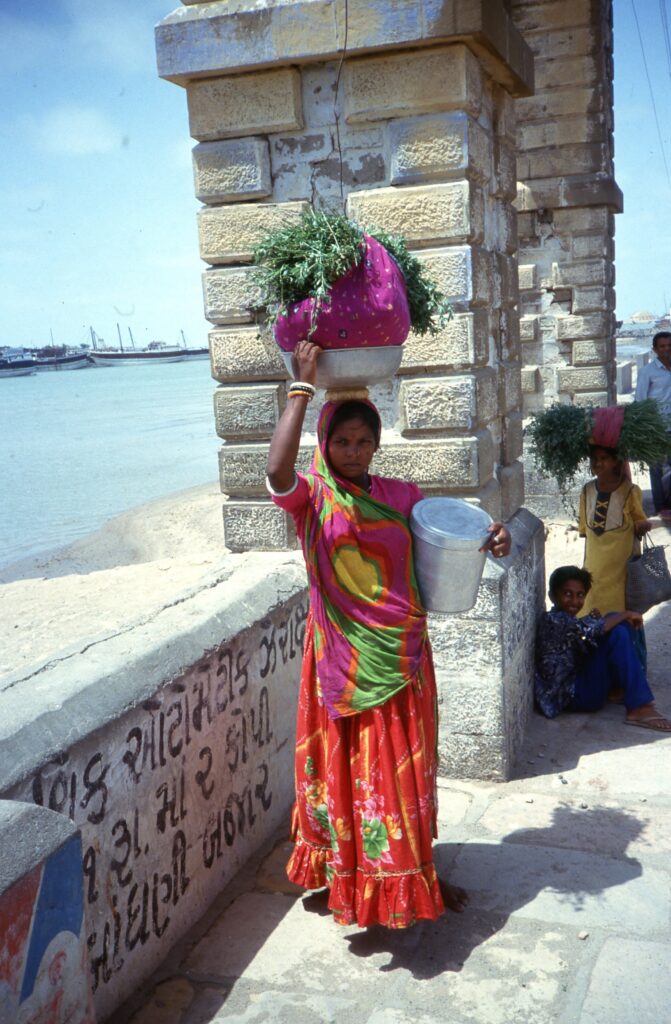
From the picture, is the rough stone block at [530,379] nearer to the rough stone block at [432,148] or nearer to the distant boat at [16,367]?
the rough stone block at [432,148]

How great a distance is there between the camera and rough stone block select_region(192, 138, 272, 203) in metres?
4.63

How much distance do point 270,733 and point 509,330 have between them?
269cm

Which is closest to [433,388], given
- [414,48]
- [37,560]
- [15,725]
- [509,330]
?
[509,330]

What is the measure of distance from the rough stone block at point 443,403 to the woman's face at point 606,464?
1.39 m

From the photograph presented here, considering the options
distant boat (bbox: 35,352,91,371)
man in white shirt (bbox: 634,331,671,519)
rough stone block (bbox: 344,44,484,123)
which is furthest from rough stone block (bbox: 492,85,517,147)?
distant boat (bbox: 35,352,91,371)

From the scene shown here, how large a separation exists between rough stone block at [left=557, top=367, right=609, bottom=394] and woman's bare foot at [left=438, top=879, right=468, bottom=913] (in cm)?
878

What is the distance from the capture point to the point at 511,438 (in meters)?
5.37

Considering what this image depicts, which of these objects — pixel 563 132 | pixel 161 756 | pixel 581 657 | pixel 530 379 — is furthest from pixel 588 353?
pixel 161 756

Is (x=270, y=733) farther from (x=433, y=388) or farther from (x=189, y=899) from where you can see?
(x=433, y=388)

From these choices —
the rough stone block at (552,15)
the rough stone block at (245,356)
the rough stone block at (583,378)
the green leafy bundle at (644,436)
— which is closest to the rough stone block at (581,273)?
the rough stone block at (583,378)

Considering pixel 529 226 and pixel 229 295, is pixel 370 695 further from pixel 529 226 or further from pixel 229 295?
pixel 529 226

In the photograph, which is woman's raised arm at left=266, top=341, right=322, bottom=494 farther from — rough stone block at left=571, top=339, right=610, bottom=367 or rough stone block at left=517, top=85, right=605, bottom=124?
rough stone block at left=517, top=85, right=605, bottom=124

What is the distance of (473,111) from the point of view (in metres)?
4.44

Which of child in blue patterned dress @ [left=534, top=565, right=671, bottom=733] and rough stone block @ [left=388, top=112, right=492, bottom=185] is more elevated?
rough stone block @ [left=388, top=112, right=492, bottom=185]
